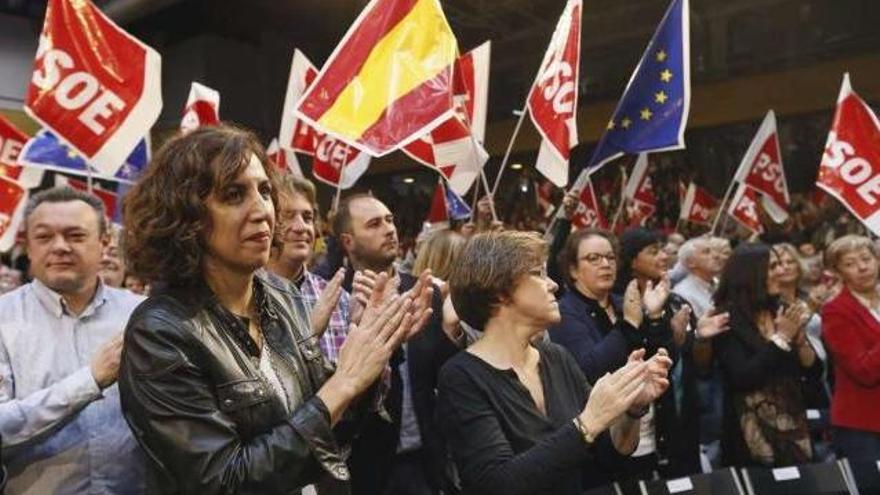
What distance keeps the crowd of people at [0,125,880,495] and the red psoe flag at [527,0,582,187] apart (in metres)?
0.55

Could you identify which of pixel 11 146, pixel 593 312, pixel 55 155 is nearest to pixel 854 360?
pixel 593 312

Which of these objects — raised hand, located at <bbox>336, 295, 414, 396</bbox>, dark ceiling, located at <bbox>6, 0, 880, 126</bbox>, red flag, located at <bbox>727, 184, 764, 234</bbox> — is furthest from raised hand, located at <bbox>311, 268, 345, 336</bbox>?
dark ceiling, located at <bbox>6, 0, 880, 126</bbox>

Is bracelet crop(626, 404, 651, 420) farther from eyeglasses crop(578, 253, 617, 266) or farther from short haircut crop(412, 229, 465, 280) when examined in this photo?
short haircut crop(412, 229, 465, 280)

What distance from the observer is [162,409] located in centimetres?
169

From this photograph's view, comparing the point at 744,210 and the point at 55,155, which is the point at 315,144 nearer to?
the point at 55,155

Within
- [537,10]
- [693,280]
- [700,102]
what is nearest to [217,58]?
[537,10]

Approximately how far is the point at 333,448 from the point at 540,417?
1.02m

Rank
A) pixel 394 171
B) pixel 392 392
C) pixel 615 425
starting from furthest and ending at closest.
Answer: pixel 394 171
pixel 392 392
pixel 615 425

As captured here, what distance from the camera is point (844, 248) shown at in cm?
506

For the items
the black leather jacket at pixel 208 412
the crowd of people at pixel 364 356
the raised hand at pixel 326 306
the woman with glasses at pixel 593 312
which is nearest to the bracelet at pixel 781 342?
the crowd of people at pixel 364 356

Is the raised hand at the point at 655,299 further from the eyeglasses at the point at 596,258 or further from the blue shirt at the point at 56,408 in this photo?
the blue shirt at the point at 56,408

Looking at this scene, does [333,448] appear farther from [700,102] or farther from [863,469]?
[700,102]

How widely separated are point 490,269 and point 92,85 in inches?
110

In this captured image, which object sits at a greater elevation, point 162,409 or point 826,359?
point 162,409
